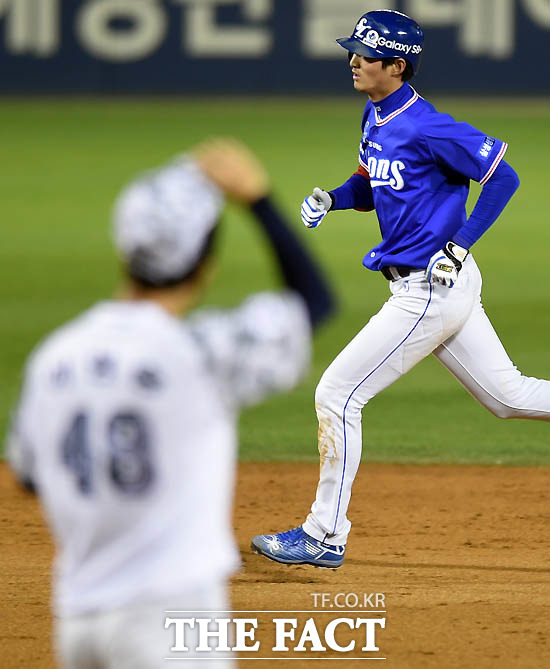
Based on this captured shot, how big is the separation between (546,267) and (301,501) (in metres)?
7.89

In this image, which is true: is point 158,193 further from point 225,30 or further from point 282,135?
point 225,30

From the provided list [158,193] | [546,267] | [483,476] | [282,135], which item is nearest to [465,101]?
[282,135]

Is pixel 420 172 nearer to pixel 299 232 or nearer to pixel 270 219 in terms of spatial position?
pixel 270 219

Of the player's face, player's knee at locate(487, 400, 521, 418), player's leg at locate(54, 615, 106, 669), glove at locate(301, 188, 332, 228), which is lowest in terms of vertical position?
player's leg at locate(54, 615, 106, 669)

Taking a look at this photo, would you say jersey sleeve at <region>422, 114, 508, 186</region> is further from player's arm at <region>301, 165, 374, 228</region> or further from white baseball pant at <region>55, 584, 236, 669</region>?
white baseball pant at <region>55, 584, 236, 669</region>

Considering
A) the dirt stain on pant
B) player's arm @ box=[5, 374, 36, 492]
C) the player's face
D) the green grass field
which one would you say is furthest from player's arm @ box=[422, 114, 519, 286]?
player's arm @ box=[5, 374, 36, 492]

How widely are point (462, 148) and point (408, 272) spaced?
55 centimetres

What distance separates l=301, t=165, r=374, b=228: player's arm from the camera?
5734 mm

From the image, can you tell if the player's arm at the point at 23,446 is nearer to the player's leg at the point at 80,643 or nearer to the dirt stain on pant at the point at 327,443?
the player's leg at the point at 80,643

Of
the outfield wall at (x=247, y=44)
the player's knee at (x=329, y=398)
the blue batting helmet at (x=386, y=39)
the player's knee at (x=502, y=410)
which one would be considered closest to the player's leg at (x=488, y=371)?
the player's knee at (x=502, y=410)

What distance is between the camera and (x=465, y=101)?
84.5 ft
